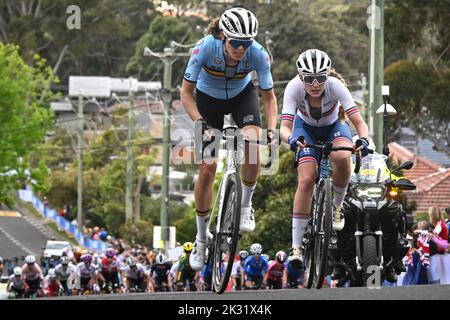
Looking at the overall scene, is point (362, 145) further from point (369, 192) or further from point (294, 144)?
point (369, 192)

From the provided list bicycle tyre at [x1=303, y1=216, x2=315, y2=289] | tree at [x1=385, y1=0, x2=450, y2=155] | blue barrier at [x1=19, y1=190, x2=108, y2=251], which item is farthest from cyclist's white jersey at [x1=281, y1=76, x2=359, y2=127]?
blue barrier at [x1=19, y1=190, x2=108, y2=251]

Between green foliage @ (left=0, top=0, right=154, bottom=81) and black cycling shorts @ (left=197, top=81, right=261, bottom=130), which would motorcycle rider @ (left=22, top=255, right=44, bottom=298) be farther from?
green foliage @ (left=0, top=0, right=154, bottom=81)

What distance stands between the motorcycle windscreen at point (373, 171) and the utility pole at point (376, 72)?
10.8 meters

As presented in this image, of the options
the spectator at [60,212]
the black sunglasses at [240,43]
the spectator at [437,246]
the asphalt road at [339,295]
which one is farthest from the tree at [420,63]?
the spectator at [60,212]

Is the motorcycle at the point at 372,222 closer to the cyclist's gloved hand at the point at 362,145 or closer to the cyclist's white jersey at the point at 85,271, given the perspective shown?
the cyclist's gloved hand at the point at 362,145

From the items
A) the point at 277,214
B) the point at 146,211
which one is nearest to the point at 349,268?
the point at 277,214

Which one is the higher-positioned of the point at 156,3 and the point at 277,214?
the point at 156,3

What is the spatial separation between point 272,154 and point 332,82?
1.21 meters

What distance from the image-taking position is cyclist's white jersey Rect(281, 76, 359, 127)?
1313 centimetres

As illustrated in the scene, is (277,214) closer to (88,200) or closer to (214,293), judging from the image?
(214,293)

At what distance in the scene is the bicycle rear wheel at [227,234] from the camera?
473 inches

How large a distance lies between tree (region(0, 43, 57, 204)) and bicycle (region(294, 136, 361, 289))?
5230cm

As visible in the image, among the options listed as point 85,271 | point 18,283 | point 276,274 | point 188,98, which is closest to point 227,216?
point 188,98

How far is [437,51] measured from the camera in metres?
43.5
